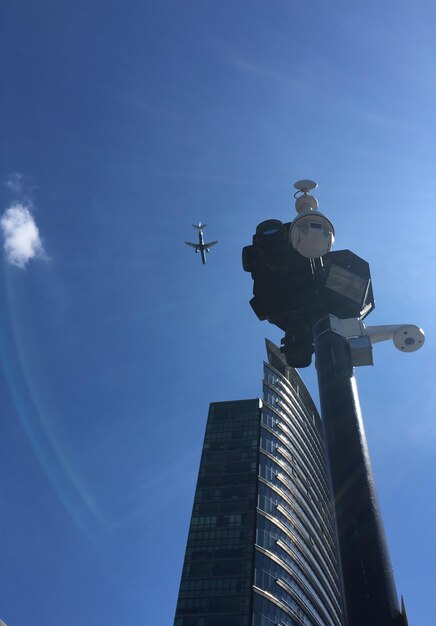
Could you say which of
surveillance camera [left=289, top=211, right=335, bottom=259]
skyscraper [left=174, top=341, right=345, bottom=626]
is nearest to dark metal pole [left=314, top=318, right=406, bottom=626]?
surveillance camera [left=289, top=211, right=335, bottom=259]

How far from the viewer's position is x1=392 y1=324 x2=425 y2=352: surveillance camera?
998cm

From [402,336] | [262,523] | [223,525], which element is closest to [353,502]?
[402,336]

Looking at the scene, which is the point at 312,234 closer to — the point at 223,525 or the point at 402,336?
the point at 402,336

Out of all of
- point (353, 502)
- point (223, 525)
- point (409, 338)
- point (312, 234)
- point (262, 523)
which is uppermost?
point (223, 525)

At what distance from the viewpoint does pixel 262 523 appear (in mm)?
72375

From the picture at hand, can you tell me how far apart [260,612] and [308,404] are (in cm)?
5500

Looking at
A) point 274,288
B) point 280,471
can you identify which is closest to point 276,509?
point 280,471

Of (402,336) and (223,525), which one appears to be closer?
(402,336)

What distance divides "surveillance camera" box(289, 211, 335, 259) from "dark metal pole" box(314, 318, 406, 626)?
1.95 metres

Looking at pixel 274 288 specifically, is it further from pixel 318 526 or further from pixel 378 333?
pixel 318 526

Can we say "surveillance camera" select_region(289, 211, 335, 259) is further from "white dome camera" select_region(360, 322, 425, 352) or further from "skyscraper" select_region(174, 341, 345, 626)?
"skyscraper" select_region(174, 341, 345, 626)

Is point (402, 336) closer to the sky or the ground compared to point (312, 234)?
closer to the ground

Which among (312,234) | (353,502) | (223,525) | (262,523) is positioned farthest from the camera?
(223,525)

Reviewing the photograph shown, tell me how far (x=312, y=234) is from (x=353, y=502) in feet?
16.4
